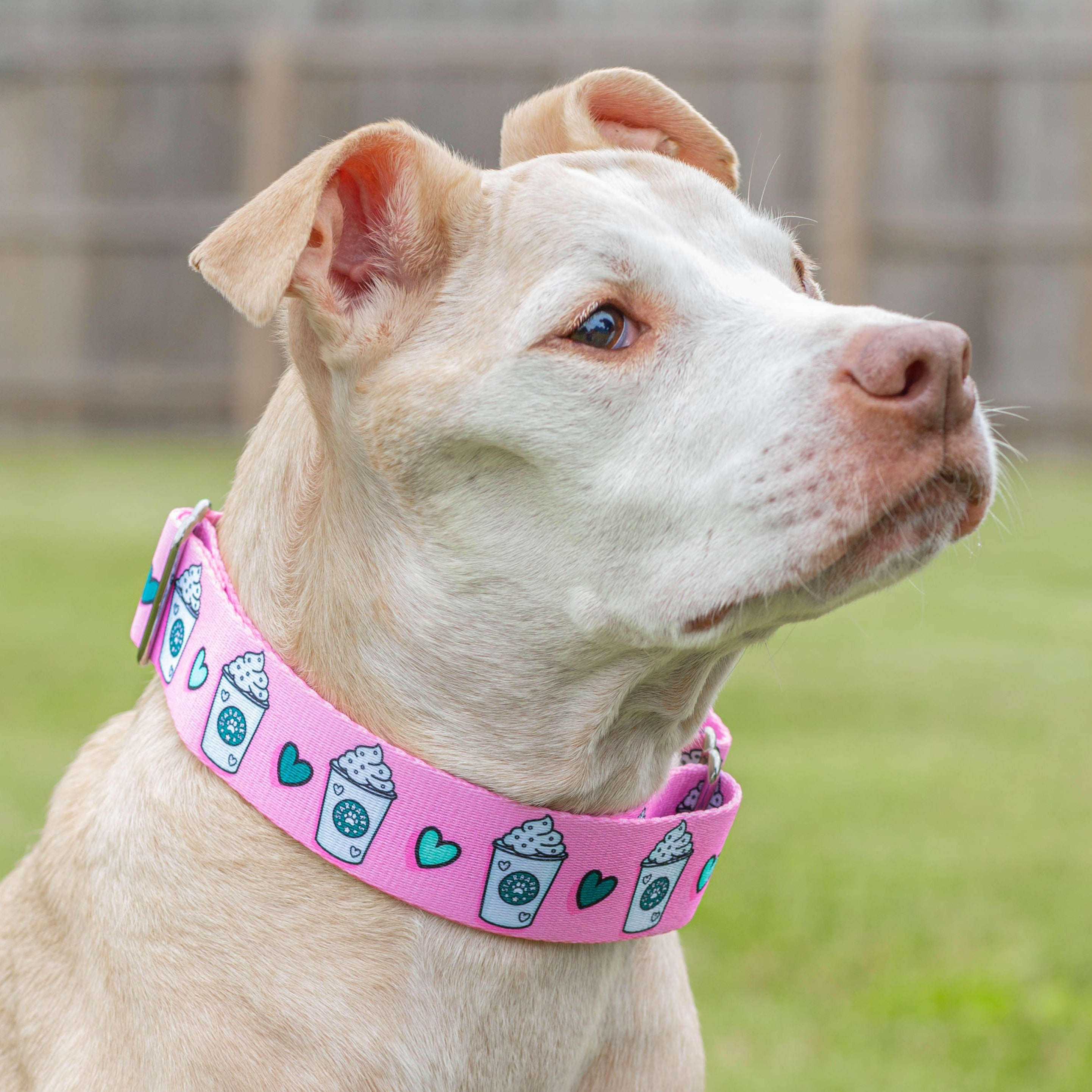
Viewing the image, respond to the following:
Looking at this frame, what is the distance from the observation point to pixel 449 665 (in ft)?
6.68

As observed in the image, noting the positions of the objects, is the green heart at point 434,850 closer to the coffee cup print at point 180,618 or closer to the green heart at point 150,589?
the coffee cup print at point 180,618

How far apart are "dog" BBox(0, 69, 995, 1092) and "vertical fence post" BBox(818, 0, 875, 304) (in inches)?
392

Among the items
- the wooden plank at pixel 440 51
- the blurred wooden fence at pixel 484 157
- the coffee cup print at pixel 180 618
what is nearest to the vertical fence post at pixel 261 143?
the blurred wooden fence at pixel 484 157

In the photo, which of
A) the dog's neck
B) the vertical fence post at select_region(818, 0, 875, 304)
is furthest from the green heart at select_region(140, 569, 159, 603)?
the vertical fence post at select_region(818, 0, 875, 304)

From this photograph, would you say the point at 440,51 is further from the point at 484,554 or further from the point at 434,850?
the point at 434,850

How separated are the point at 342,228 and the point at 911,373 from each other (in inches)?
32.7

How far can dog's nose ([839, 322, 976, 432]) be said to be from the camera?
180 cm

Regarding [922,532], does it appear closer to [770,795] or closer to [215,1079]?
[215,1079]

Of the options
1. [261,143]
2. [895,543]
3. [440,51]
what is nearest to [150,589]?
[895,543]

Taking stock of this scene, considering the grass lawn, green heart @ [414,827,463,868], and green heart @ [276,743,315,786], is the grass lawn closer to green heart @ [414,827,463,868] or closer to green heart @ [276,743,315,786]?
green heart @ [414,827,463,868]

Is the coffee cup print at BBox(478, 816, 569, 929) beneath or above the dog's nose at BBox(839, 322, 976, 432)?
beneath

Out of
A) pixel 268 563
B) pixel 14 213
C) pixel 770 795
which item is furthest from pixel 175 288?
pixel 268 563

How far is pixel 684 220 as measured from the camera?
85.2 inches

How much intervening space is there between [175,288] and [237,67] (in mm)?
1961
